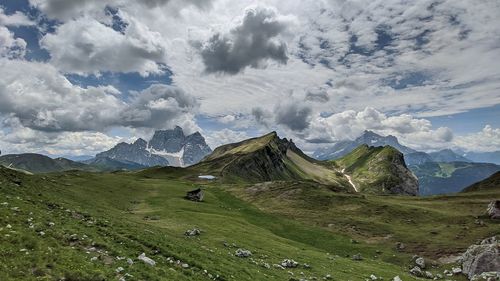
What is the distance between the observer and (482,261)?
50.4 metres

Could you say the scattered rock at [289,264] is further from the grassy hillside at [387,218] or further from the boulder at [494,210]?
the boulder at [494,210]

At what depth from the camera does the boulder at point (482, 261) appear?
49.3 meters

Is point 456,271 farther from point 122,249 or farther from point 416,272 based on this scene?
point 122,249

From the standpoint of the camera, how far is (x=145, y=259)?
90.3ft

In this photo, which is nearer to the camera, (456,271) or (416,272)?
(456,271)

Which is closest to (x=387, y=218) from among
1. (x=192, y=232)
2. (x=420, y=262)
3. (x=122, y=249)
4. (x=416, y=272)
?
(x=420, y=262)

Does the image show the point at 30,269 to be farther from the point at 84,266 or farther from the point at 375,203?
the point at 375,203

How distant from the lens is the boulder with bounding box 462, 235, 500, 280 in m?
49.3

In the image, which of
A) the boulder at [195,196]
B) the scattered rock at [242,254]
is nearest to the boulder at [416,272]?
the scattered rock at [242,254]

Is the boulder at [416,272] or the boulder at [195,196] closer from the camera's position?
the boulder at [416,272]

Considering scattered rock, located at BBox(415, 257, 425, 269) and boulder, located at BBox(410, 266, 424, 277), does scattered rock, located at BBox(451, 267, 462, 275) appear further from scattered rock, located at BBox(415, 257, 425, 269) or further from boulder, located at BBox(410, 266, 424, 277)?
scattered rock, located at BBox(415, 257, 425, 269)

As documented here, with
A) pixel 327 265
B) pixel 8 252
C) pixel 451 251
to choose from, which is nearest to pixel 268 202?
pixel 451 251

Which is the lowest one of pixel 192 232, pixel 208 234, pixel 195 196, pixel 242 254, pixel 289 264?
pixel 289 264

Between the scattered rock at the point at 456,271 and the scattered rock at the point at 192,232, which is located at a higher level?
the scattered rock at the point at 192,232
